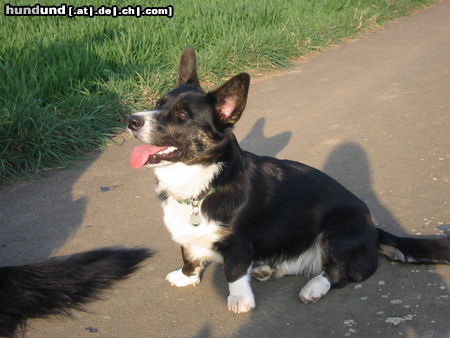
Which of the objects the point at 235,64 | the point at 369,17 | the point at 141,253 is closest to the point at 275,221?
the point at 141,253

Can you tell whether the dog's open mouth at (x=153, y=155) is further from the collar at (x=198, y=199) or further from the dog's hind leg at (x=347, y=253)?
the dog's hind leg at (x=347, y=253)

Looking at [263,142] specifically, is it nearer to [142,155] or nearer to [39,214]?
[39,214]

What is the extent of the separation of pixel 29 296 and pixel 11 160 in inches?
80.3

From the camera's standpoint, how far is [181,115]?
2943 mm

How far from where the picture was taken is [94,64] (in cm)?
631

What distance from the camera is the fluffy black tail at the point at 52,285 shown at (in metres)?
2.81

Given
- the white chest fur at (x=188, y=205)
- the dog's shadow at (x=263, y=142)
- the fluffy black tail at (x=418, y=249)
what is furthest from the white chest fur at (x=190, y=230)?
the dog's shadow at (x=263, y=142)

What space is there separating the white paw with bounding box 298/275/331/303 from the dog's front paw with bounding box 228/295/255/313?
10.8 inches

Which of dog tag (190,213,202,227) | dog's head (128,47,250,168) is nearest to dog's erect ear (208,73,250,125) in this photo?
dog's head (128,47,250,168)

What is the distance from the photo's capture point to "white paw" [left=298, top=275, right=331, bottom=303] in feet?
9.81

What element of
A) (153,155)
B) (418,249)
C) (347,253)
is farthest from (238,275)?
(418,249)

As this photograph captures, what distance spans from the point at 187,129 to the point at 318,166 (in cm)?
209

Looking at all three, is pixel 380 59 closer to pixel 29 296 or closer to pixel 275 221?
pixel 275 221

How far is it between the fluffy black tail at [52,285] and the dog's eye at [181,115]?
0.93 meters
